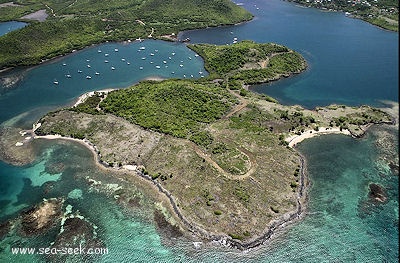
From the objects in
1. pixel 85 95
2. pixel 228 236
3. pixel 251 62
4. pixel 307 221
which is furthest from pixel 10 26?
pixel 307 221

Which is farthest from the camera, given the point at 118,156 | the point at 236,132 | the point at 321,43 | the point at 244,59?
the point at 321,43

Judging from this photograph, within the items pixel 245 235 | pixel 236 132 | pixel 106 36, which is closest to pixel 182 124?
pixel 236 132

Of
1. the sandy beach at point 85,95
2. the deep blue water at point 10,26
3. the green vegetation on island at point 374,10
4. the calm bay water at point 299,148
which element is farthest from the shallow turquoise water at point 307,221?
the green vegetation on island at point 374,10

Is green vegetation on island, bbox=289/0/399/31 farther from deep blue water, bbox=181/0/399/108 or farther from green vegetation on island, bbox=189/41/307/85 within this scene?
green vegetation on island, bbox=189/41/307/85

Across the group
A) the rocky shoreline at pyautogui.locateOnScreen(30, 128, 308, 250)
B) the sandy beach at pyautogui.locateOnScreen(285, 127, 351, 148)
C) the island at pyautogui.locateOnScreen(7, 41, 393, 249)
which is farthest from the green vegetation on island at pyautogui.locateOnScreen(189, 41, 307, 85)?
the rocky shoreline at pyautogui.locateOnScreen(30, 128, 308, 250)

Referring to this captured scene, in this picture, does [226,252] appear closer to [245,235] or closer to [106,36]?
[245,235]

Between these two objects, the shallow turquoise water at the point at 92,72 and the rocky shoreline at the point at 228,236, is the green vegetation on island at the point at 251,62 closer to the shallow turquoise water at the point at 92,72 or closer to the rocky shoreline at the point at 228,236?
the shallow turquoise water at the point at 92,72
